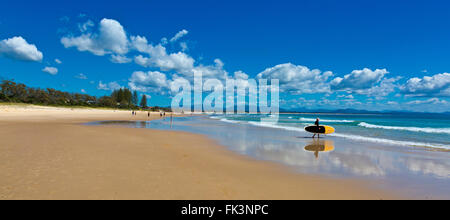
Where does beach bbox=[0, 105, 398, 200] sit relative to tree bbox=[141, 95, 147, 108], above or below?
below

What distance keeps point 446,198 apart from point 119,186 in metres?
8.26

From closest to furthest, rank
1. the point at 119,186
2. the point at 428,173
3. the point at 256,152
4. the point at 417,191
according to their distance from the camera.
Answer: the point at 119,186 < the point at 417,191 < the point at 428,173 < the point at 256,152

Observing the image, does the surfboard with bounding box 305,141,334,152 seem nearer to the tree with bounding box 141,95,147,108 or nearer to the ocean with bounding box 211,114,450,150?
the ocean with bounding box 211,114,450,150

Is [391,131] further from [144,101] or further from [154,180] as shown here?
[144,101]

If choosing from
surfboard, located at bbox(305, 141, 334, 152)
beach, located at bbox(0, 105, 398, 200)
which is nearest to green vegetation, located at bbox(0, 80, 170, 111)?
beach, located at bbox(0, 105, 398, 200)

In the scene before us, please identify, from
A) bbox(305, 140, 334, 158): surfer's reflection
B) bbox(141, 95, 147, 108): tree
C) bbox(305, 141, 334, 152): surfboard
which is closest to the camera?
bbox(305, 140, 334, 158): surfer's reflection

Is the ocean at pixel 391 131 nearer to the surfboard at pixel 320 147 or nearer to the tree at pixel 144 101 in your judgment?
the surfboard at pixel 320 147

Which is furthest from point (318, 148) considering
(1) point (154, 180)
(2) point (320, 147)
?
(1) point (154, 180)

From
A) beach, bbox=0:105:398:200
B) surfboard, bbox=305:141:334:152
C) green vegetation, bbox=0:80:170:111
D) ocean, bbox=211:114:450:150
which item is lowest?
ocean, bbox=211:114:450:150

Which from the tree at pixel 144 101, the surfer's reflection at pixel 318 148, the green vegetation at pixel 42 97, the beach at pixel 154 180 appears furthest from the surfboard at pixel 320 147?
the tree at pixel 144 101

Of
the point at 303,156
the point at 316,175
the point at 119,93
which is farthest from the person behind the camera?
the point at 119,93
